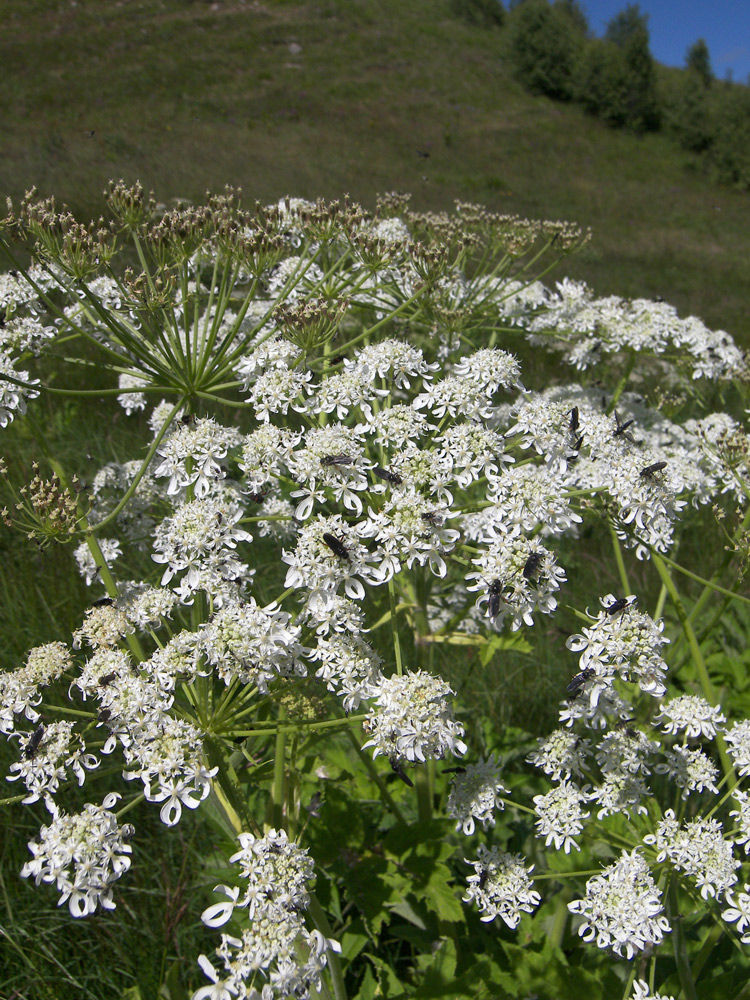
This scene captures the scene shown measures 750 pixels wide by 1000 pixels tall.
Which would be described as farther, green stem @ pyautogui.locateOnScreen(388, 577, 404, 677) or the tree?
the tree

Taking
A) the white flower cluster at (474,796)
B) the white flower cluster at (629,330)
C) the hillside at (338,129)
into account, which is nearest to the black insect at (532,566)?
the white flower cluster at (474,796)

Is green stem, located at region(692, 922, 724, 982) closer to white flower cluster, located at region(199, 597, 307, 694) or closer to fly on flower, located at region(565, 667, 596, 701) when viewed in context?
fly on flower, located at region(565, 667, 596, 701)

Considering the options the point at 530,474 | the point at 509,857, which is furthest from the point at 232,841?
the point at 530,474

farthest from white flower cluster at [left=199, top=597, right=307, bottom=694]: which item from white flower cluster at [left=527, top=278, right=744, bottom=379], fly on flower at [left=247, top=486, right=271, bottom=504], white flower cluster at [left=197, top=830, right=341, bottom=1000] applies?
white flower cluster at [left=527, top=278, right=744, bottom=379]

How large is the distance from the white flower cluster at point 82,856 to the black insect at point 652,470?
9.45ft

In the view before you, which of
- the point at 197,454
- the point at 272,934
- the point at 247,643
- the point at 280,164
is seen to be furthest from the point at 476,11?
the point at 272,934

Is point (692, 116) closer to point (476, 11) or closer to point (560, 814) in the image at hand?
point (476, 11)

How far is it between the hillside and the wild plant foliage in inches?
655

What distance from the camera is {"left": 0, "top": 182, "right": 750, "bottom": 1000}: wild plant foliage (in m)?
2.86

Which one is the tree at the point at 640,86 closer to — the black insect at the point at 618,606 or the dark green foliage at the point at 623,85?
the dark green foliage at the point at 623,85

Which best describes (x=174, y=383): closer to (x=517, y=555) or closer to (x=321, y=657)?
(x=321, y=657)

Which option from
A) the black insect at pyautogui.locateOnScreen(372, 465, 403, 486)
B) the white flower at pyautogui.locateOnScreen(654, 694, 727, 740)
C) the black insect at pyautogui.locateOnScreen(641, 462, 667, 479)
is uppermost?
the black insect at pyautogui.locateOnScreen(641, 462, 667, 479)

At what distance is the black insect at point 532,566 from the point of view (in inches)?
120

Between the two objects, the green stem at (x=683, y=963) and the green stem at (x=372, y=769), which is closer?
the green stem at (x=683, y=963)
